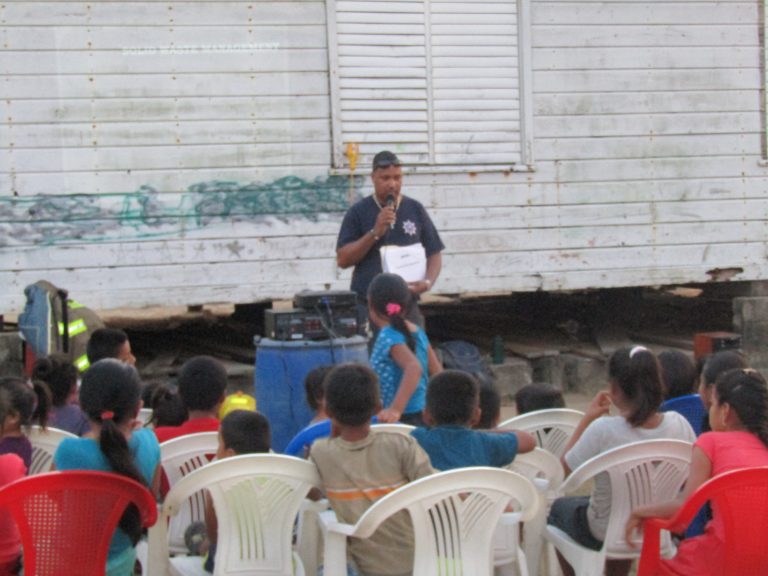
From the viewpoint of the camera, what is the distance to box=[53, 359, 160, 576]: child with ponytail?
146 inches

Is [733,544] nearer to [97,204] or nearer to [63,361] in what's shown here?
[63,361]

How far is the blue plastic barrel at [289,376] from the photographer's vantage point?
20.7 feet

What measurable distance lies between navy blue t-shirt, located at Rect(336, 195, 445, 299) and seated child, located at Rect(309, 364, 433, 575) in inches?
108

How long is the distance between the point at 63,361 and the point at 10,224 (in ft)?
12.2

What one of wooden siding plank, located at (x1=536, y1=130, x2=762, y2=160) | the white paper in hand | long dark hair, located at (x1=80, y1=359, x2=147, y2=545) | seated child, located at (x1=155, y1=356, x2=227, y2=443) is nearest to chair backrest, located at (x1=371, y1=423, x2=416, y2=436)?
seated child, located at (x1=155, y1=356, x2=227, y2=443)

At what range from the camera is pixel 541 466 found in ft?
14.2

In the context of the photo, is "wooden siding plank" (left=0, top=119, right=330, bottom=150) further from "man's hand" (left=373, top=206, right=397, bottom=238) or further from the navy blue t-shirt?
"man's hand" (left=373, top=206, right=397, bottom=238)

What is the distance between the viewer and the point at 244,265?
8.98 meters

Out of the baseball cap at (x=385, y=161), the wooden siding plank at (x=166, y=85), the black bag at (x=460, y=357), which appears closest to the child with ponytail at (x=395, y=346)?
the baseball cap at (x=385, y=161)

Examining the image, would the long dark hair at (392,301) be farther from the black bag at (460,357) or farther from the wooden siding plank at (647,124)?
the wooden siding plank at (647,124)

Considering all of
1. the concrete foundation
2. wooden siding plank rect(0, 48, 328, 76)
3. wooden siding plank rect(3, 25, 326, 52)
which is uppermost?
wooden siding plank rect(3, 25, 326, 52)

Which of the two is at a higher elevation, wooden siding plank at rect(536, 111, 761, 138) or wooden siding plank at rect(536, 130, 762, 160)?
wooden siding plank at rect(536, 111, 761, 138)

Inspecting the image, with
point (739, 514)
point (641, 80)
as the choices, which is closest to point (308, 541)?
point (739, 514)

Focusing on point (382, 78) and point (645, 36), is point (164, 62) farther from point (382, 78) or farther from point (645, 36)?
point (645, 36)
